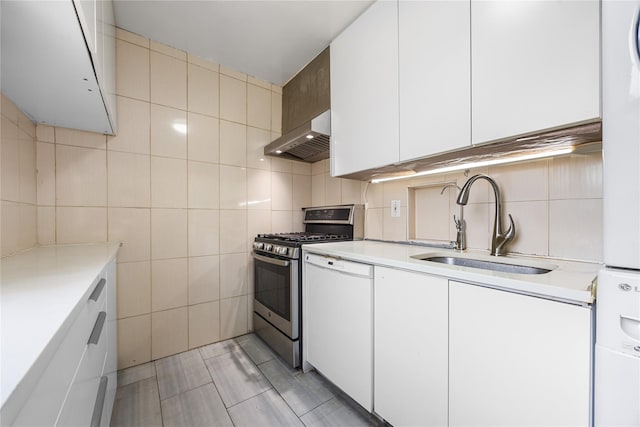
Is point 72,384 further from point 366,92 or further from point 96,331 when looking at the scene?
point 366,92

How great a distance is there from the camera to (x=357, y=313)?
1320mm

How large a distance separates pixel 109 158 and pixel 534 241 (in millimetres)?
2519

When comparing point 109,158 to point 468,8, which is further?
point 109,158

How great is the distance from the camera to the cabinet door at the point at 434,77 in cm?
112

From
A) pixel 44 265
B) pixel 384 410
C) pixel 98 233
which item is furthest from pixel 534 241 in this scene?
pixel 98 233

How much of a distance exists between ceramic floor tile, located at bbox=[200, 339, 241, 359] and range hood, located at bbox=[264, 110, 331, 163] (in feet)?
5.41

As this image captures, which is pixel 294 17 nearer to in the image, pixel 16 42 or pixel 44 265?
pixel 16 42

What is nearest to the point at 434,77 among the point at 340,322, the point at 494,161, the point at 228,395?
the point at 494,161

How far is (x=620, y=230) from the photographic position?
579 millimetres

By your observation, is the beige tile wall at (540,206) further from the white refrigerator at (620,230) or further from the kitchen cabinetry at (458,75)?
the white refrigerator at (620,230)

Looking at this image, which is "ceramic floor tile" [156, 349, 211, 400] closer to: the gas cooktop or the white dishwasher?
the white dishwasher

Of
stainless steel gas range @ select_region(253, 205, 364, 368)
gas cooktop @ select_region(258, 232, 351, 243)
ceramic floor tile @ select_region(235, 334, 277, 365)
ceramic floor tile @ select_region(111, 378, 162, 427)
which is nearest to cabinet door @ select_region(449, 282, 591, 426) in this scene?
stainless steel gas range @ select_region(253, 205, 364, 368)

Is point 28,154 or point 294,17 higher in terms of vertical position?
point 294,17

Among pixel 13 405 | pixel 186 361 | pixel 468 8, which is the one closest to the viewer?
pixel 13 405
